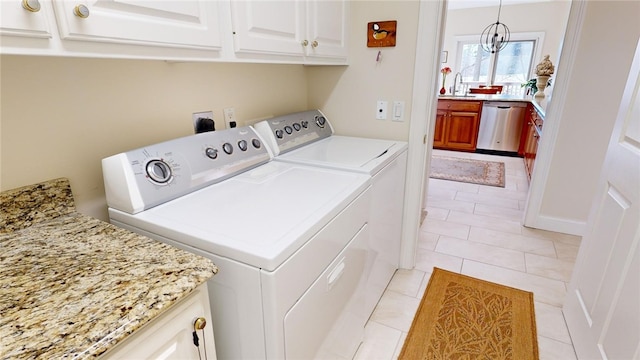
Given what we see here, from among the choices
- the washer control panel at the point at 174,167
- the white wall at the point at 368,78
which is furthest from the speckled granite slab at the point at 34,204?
the white wall at the point at 368,78

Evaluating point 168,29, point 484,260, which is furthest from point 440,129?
point 168,29

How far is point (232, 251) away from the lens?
84cm

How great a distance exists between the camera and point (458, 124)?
5348mm

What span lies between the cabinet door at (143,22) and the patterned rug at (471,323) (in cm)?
160

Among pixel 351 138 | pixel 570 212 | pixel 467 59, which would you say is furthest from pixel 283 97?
pixel 467 59

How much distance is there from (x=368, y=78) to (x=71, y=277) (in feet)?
5.64

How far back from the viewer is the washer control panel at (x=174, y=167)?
1021mm

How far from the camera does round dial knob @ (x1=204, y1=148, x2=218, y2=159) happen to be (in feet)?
4.19

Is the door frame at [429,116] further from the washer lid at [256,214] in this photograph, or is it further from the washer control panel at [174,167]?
the washer control panel at [174,167]

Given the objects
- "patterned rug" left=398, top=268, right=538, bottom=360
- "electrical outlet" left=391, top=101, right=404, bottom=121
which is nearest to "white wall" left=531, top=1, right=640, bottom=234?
"patterned rug" left=398, top=268, right=538, bottom=360

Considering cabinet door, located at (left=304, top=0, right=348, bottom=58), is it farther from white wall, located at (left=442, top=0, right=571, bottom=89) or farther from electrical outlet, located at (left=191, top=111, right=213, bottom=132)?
white wall, located at (left=442, top=0, right=571, bottom=89)

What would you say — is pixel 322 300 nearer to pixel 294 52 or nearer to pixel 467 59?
pixel 294 52

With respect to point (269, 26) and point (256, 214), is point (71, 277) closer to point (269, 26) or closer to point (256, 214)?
A: point (256, 214)

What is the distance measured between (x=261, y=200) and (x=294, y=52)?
685 mm
